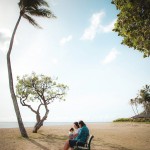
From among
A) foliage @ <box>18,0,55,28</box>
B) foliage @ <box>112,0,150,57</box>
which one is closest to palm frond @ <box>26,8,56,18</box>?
foliage @ <box>18,0,55,28</box>

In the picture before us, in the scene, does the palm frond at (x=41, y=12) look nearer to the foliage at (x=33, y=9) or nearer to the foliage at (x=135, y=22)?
the foliage at (x=33, y=9)

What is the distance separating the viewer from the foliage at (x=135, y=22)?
1146cm

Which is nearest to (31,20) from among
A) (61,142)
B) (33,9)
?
(33,9)

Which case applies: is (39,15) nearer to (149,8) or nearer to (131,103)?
(149,8)

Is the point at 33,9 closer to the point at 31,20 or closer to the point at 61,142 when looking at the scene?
the point at 31,20

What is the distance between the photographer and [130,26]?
12484 millimetres

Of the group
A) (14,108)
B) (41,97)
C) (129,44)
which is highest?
(129,44)

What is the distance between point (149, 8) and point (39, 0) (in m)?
13.9

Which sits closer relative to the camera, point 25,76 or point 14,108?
point 14,108

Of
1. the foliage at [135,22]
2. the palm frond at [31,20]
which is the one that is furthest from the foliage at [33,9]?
the foliage at [135,22]

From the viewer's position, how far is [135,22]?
479 inches

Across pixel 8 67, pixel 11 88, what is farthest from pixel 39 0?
pixel 11 88

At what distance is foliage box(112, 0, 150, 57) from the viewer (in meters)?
11.5

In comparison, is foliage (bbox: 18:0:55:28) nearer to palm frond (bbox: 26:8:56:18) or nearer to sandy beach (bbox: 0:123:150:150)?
palm frond (bbox: 26:8:56:18)
